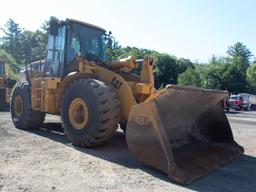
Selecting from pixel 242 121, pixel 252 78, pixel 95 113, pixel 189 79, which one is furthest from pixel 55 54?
pixel 252 78

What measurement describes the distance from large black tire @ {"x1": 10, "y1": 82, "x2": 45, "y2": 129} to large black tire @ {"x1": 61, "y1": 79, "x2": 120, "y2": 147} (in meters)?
2.46

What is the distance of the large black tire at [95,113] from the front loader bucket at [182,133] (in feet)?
2.82

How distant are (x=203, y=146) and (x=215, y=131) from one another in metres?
0.51

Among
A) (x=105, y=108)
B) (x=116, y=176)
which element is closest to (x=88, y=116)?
(x=105, y=108)

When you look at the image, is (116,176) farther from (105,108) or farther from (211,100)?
(211,100)

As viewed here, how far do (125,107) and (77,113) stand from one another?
108 cm

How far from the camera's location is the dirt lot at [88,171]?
4.67 m

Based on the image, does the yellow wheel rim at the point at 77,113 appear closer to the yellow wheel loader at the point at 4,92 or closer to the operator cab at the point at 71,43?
the operator cab at the point at 71,43

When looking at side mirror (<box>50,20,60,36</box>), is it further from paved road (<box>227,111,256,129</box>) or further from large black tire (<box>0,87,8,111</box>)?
large black tire (<box>0,87,8,111</box>)

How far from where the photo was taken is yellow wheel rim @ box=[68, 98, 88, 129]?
6957 millimetres

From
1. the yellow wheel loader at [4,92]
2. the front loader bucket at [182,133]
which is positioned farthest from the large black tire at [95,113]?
the yellow wheel loader at [4,92]

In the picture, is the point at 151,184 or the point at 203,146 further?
the point at 203,146

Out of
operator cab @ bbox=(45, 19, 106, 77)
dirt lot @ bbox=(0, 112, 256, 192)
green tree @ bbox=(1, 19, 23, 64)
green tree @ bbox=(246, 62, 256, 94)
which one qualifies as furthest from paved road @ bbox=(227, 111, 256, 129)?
green tree @ bbox=(1, 19, 23, 64)

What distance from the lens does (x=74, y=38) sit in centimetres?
827
